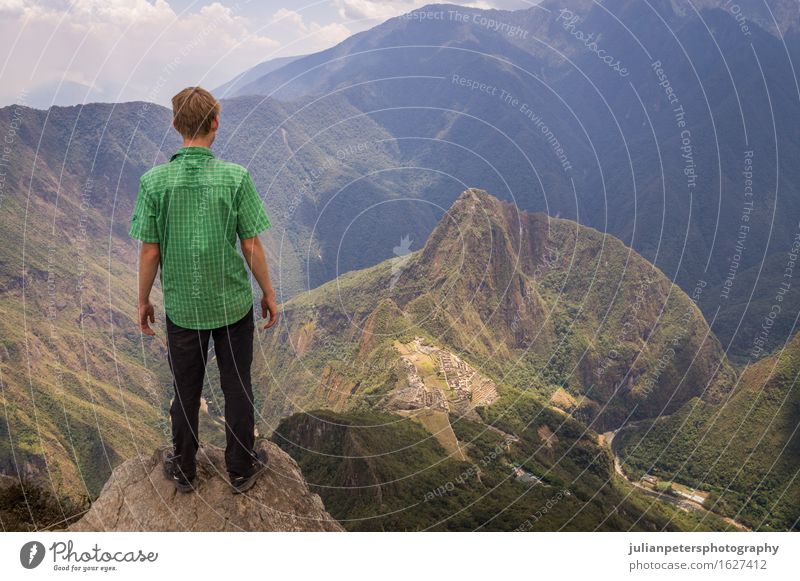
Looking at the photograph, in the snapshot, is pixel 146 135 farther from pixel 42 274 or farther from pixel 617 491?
pixel 617 491

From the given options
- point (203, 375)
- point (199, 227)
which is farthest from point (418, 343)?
point (199, 227)

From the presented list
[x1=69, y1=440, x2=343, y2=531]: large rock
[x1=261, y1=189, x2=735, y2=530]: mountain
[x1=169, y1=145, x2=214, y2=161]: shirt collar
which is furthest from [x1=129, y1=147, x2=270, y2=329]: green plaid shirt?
[x1=261, y1=189, x2=735, y2=530]: mountain

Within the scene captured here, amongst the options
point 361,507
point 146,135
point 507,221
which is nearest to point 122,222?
point 146,135

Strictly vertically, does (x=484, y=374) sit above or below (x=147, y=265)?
below
